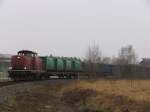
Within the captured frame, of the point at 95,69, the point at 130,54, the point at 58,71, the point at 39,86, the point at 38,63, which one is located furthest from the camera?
the point at 130,54

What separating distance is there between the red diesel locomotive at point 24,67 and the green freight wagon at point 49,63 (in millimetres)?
5062

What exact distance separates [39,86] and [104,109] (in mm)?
11610

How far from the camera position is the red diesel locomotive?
38.0 m

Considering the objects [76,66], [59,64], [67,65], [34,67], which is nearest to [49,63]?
[59,64]

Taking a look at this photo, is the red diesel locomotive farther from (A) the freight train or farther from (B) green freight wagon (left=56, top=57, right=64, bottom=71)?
(B) green freight wagon (left=56, top=57, right=64, bottom=71)

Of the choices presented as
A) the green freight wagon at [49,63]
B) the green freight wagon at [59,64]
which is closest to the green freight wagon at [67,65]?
the green freight wagon at [59,64]

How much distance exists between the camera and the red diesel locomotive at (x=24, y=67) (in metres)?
38.0

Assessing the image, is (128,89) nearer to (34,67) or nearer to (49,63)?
(34,67)

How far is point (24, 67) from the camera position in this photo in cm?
3803

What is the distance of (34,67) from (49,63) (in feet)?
24.2

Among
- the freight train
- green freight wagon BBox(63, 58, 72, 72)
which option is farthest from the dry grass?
green freight wagon BBox(63, 58, 72, 72)

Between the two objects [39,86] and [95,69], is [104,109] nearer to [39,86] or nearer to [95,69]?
[39,86]

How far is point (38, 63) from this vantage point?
41.6 m

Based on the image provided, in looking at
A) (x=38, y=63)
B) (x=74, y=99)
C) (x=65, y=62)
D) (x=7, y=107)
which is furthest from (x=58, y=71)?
(x=7, y=107)
